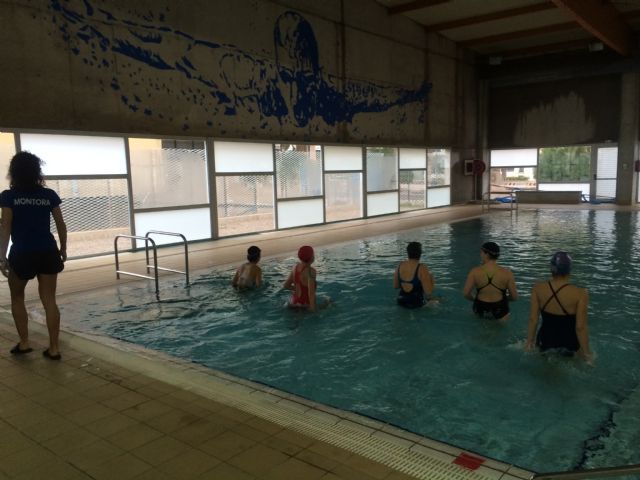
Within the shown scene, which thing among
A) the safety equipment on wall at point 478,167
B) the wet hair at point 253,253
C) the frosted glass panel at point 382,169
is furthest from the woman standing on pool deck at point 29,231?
the safety equipment on wall at point 478,167

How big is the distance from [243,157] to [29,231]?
30.5 ft

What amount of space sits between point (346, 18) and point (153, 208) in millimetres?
8798

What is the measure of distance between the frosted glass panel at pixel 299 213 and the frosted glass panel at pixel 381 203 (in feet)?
8.89

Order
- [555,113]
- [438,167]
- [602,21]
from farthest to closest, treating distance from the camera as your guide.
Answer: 1. [555,113]
2. [438,167]
3. [602,21]

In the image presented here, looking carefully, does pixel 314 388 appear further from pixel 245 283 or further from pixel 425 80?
pixel 425 80

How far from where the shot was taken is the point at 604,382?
427 cm

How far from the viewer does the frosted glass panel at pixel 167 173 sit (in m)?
11.2

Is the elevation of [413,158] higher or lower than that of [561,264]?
higher

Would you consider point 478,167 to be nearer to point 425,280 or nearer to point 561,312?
point 425,280

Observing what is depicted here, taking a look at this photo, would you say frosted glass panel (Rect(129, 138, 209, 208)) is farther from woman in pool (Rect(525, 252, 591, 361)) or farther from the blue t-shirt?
woman in pool (Rect(525, 252, 591, 361))

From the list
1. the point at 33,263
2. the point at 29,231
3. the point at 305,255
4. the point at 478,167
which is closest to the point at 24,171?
the point at 29,231

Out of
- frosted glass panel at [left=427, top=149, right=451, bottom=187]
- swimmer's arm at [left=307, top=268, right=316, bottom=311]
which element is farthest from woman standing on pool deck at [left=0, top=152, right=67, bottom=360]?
frosted glass panel at [left=427, top=149, right=451, bottom=187]

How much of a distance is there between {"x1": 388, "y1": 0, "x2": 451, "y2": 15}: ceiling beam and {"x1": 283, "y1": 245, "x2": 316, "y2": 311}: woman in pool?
13.2 m

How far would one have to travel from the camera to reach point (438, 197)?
880 inches
